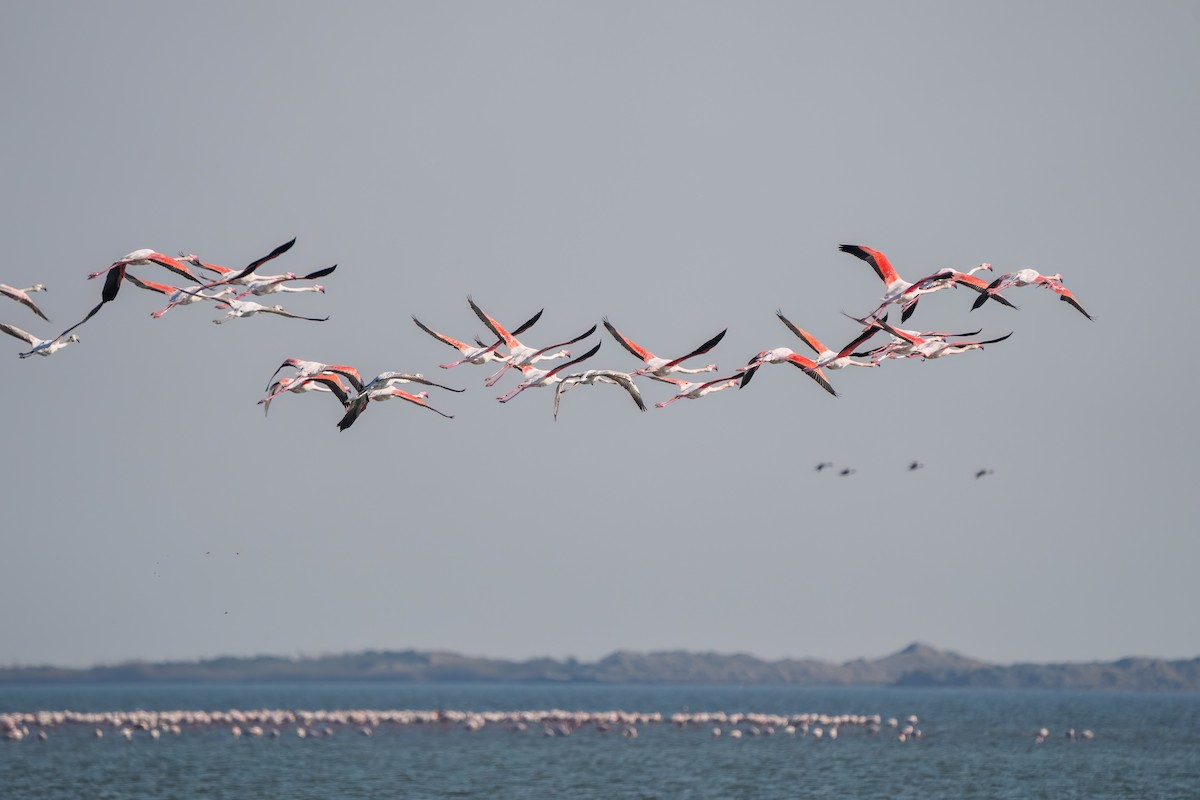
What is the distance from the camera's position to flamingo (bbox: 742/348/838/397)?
27312 millimetres

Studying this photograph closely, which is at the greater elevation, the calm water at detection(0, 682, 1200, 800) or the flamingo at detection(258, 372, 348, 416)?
the flamingo at detection(258, 372, 348, 416)

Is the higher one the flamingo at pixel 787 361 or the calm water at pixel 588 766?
the flamingo at pixel 787 361

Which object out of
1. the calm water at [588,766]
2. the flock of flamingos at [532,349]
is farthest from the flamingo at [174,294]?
the calm water at [588,766]

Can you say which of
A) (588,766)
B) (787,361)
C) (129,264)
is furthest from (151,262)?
(588,766)

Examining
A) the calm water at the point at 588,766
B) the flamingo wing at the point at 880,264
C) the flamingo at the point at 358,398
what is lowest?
the calm water at the point at 588,766

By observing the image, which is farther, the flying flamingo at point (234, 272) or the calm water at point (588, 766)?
the calm water at point (588, 766)

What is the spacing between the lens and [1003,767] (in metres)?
80.1

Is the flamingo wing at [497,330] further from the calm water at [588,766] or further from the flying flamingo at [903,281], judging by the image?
the calm water at [588,766]

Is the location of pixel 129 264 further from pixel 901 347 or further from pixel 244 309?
pixel 901 347

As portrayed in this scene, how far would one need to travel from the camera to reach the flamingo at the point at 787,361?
27312 mm

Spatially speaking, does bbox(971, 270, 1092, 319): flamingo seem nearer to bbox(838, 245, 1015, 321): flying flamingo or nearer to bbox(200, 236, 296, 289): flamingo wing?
bbox(838, 245, 1015, 321): flying flamingo

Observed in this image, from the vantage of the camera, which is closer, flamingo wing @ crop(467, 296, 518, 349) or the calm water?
flamingo wing @ crop(467, 296, 518, 349)

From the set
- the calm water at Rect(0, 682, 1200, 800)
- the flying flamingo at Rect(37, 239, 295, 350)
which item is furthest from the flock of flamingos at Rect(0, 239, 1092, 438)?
the calm water at Rect(0, 682, 1200, 800)

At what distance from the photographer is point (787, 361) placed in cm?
2744
